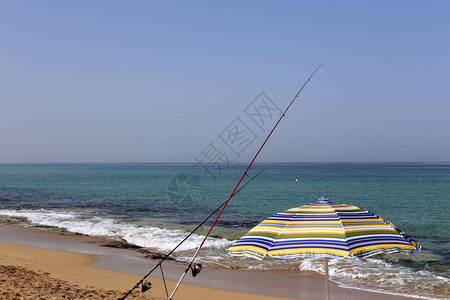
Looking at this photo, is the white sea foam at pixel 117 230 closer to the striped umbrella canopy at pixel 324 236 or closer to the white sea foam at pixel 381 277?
the white sea foam at pixel 381 277

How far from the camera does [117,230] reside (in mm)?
20219

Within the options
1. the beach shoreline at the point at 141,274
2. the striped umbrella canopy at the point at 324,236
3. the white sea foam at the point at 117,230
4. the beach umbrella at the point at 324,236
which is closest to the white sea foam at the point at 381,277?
the beach shoreline at the point at 141,274

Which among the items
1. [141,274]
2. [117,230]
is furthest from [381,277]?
[117,230]

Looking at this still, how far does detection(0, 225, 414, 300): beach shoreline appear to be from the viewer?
390 inches

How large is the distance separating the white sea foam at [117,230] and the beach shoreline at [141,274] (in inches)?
75.8

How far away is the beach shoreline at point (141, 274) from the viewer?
9.90 meters

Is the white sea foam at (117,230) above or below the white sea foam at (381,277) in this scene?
below

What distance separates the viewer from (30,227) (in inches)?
829

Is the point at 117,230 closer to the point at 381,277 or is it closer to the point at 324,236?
the point at 381,277

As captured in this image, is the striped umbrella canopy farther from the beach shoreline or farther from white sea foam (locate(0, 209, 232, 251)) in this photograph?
white sea foam (locate(0, 209, 232, 251))

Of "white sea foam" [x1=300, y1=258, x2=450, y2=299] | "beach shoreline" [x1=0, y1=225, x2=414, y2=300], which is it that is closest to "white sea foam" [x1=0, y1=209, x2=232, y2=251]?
"beach shoreline" [x1=0, y1=225, x2=414, y2=300]

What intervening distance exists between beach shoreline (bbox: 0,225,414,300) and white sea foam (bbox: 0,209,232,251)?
1.92 m

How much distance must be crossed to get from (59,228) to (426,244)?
1675 centimetres

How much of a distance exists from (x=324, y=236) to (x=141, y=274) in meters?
7.79
